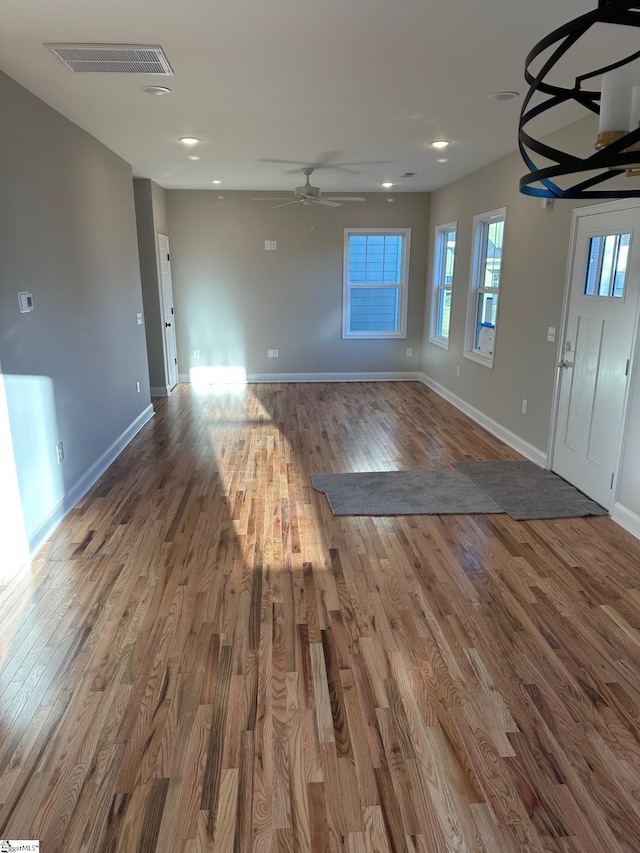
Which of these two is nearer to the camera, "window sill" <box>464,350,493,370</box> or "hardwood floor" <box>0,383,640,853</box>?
"hardwood floor" <box>0,383,640,853</box>

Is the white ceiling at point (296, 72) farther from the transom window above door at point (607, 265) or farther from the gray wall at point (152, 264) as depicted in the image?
the gray wall at point (152, 264)

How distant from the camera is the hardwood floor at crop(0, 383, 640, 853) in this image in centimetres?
165

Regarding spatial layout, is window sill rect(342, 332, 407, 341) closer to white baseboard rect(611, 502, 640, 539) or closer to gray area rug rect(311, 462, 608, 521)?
gray area rug rect(311, 462, 608, 521)

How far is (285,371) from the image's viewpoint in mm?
8250

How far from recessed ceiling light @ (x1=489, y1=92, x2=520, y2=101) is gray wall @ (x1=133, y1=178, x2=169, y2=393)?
14.8ft

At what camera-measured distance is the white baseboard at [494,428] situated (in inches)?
186

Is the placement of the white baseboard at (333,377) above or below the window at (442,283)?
below

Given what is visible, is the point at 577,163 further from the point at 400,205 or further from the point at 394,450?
the point at 400,205

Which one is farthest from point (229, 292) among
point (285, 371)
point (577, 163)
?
point (577, 163)

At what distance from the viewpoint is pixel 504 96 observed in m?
3.36

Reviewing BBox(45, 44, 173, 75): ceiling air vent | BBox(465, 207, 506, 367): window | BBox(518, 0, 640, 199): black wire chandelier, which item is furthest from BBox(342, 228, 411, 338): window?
BBox(518, 0, 640, 199): black wire chandelier

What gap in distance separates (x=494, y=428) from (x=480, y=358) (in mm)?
845

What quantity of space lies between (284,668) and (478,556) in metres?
1.41

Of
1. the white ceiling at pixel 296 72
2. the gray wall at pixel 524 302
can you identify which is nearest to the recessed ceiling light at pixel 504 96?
the white ceiling at pixel 296 72
